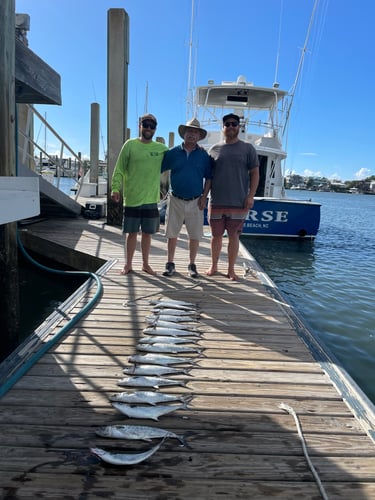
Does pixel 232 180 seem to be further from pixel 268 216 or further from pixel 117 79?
pixel 268 216

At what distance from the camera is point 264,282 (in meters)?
4.51

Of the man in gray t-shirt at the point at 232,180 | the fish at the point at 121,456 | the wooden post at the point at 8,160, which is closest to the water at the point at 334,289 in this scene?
the man in gray t-shirt at the point at 232,180

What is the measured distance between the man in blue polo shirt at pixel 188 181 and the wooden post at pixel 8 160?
181 cm

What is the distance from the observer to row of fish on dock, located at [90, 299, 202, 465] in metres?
1.65

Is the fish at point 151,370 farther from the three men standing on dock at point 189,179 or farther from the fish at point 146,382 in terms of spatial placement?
the three men standing on dock at point 189,179

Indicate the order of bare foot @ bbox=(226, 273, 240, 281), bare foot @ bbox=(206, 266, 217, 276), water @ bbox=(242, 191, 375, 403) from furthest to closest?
1. bare foot @ bbox=(206, 266, 217, 276)
2. bare foot @ bbox=(226, 273, 240, 281)
3. water @ bbox=(242, 191, 375, 403)

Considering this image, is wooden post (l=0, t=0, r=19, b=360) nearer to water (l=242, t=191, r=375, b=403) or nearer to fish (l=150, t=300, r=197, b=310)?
fish (l=150, t=300, r=197, b=310)

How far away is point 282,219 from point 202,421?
9.43 m

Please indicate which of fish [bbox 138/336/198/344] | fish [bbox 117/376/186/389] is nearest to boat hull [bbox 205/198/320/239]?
fish [bbox 138/336/198/344]

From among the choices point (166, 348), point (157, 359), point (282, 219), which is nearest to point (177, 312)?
point (166, 348)

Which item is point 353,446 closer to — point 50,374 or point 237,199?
point 50,374

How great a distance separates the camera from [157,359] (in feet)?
7.88

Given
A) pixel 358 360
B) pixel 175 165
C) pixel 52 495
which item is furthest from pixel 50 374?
pixel 358 360

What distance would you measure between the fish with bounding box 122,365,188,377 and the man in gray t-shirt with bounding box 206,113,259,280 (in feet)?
7.50
